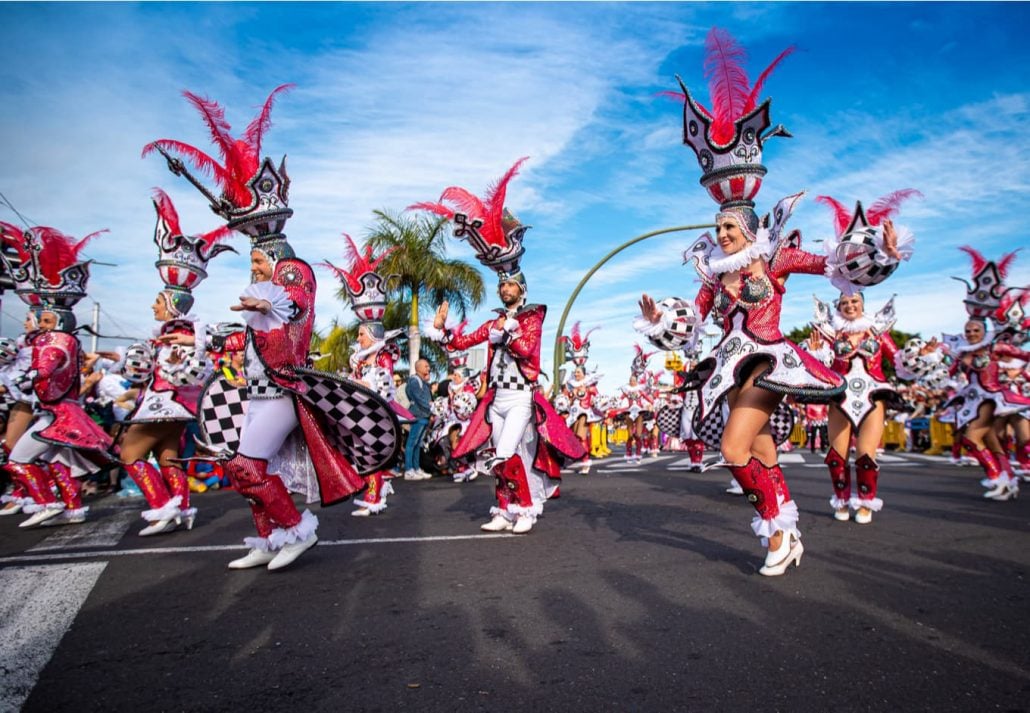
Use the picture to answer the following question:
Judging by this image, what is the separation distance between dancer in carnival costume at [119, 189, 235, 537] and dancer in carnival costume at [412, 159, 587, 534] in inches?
89.2

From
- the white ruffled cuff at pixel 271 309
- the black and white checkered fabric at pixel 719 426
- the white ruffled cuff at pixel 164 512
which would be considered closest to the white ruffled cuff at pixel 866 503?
the black and white checkered fabric at pixel 719 426

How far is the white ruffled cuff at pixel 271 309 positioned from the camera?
4352 mm

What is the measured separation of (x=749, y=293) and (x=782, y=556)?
166 centimetres

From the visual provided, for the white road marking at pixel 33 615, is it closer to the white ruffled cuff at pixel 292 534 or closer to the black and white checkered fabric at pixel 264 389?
the white ruffled cuff at pixel 292 534

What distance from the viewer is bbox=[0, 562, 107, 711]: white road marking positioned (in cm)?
286

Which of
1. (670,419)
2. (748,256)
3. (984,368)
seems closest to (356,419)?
(748,256)

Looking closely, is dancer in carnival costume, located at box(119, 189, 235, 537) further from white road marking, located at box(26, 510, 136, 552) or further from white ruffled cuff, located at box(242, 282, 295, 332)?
white ruffled cuff, located at box(242, 282, 295, 332)

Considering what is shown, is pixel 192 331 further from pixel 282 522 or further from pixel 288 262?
pixel 282 522

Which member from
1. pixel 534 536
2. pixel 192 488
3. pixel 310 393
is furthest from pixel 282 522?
pixel 192 488

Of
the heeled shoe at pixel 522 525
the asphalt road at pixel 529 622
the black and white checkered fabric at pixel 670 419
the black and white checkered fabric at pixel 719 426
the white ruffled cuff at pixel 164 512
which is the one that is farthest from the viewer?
the black and white checkered fabric at pixel 670 419

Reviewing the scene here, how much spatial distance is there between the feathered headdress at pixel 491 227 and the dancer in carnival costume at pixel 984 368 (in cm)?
611

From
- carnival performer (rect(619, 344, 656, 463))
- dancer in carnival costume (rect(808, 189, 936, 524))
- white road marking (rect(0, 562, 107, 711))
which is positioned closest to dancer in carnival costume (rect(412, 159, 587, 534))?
dancer in carnival costume (rect(808, 189, 936, 524))

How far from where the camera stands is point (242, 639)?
3.33 meters

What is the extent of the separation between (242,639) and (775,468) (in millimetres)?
3418
